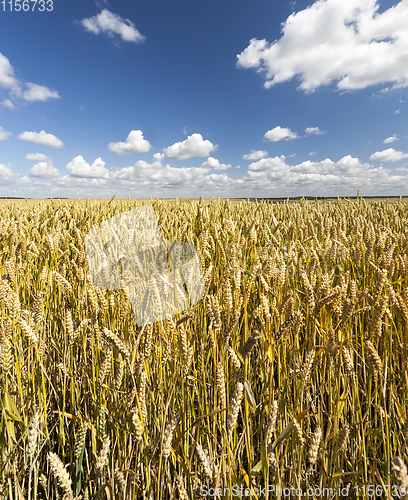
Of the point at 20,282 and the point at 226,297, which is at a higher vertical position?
the point at 226,297

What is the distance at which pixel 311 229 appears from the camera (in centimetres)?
197

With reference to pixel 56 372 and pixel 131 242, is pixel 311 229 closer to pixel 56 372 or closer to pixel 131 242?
pixel 131 242

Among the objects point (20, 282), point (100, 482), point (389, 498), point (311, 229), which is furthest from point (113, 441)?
point (311, 229)

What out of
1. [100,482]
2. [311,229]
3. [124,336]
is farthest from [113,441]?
[311,229]

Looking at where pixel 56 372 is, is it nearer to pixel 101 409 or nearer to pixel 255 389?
pixel 101 409

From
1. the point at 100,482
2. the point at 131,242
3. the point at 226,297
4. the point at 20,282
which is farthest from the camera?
Result: the point at 131,242

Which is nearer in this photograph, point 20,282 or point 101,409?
point 101,409

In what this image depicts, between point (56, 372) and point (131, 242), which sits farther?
point (131, 242)

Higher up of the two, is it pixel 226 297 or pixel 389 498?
pixel 226 297

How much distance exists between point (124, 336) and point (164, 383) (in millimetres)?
211

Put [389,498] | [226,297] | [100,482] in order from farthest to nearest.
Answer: [226,297]
[100,482]
[389,498]

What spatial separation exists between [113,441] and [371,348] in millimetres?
783

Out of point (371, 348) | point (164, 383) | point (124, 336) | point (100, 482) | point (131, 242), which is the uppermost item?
point (131, 242)

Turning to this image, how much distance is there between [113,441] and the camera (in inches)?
33.0
